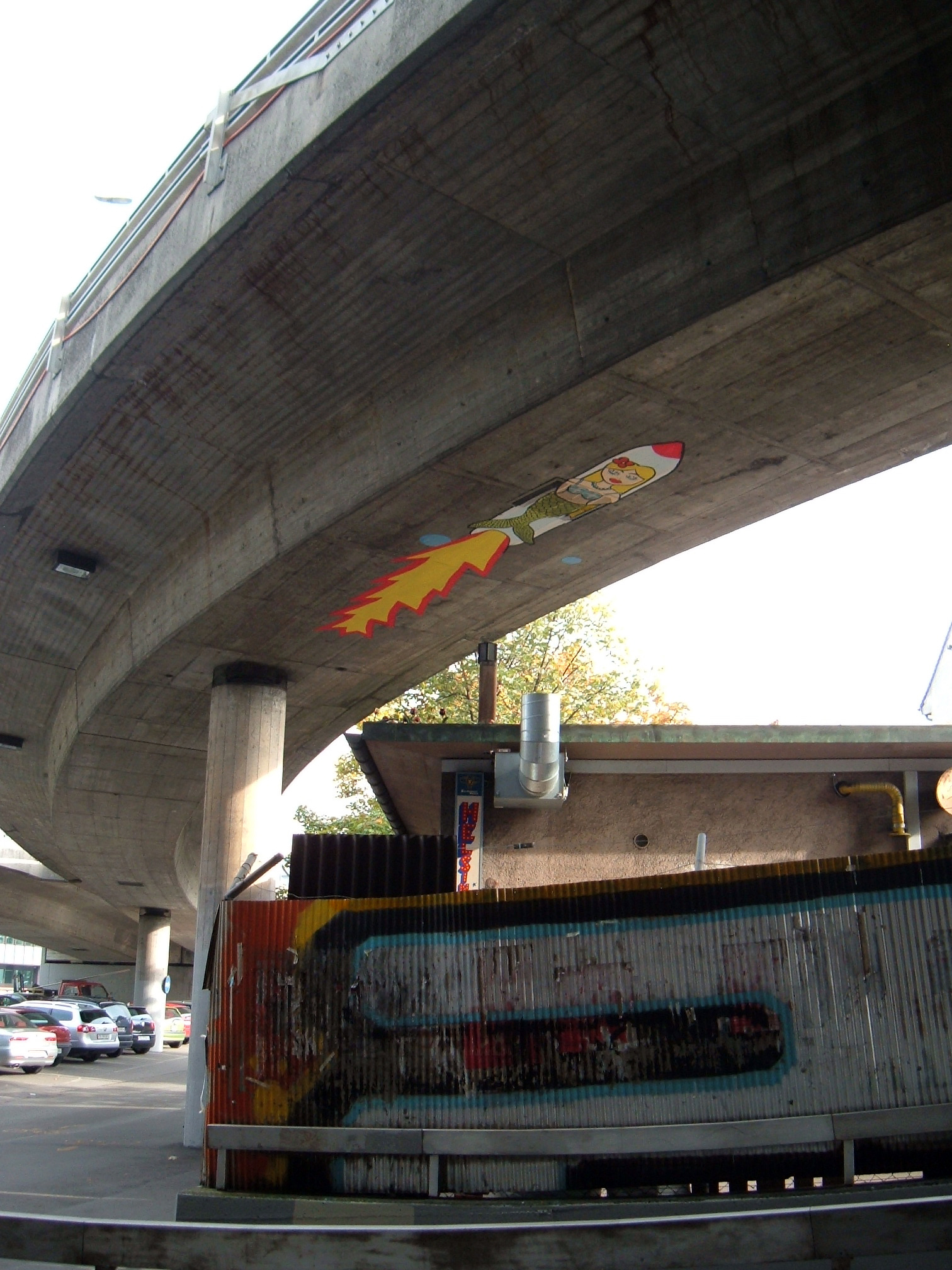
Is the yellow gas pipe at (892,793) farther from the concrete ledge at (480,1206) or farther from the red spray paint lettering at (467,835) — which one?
the concrete ledge at (480,1206)

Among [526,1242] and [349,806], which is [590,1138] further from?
[349,806]

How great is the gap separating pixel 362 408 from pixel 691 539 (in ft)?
14.4

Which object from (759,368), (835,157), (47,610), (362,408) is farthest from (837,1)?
(47,610)

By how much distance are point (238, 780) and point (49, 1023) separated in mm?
16816

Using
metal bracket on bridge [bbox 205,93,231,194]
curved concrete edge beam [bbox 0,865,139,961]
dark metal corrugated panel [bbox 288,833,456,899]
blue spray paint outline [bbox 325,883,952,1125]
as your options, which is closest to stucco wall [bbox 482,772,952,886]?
dark metal corrugated panel [bbox 288,833,456,899]

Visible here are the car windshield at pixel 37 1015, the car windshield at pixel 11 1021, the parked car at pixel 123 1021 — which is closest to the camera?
the car windshield at pixel 11 1021

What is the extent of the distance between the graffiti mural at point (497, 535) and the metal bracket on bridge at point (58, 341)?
4.44 meters

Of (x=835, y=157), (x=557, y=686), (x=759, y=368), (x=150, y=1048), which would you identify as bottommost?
A: (x=150, y=1048)

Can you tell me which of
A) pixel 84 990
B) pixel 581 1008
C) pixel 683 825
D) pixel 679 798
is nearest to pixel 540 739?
pixel 679 798

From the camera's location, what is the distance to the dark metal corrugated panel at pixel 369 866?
36.2 feet

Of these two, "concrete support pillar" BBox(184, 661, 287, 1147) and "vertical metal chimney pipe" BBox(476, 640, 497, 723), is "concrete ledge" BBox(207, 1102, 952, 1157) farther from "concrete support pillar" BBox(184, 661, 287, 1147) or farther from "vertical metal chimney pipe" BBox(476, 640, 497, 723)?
"vertical metal chimney pipe" BBox(476, 640, 497, 723)

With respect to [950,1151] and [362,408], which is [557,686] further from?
[950,1151]

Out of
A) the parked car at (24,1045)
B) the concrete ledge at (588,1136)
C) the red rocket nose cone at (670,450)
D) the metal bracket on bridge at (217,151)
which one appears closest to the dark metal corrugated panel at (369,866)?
the concrete ledge at (588,1136)

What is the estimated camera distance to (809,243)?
26.3ft
